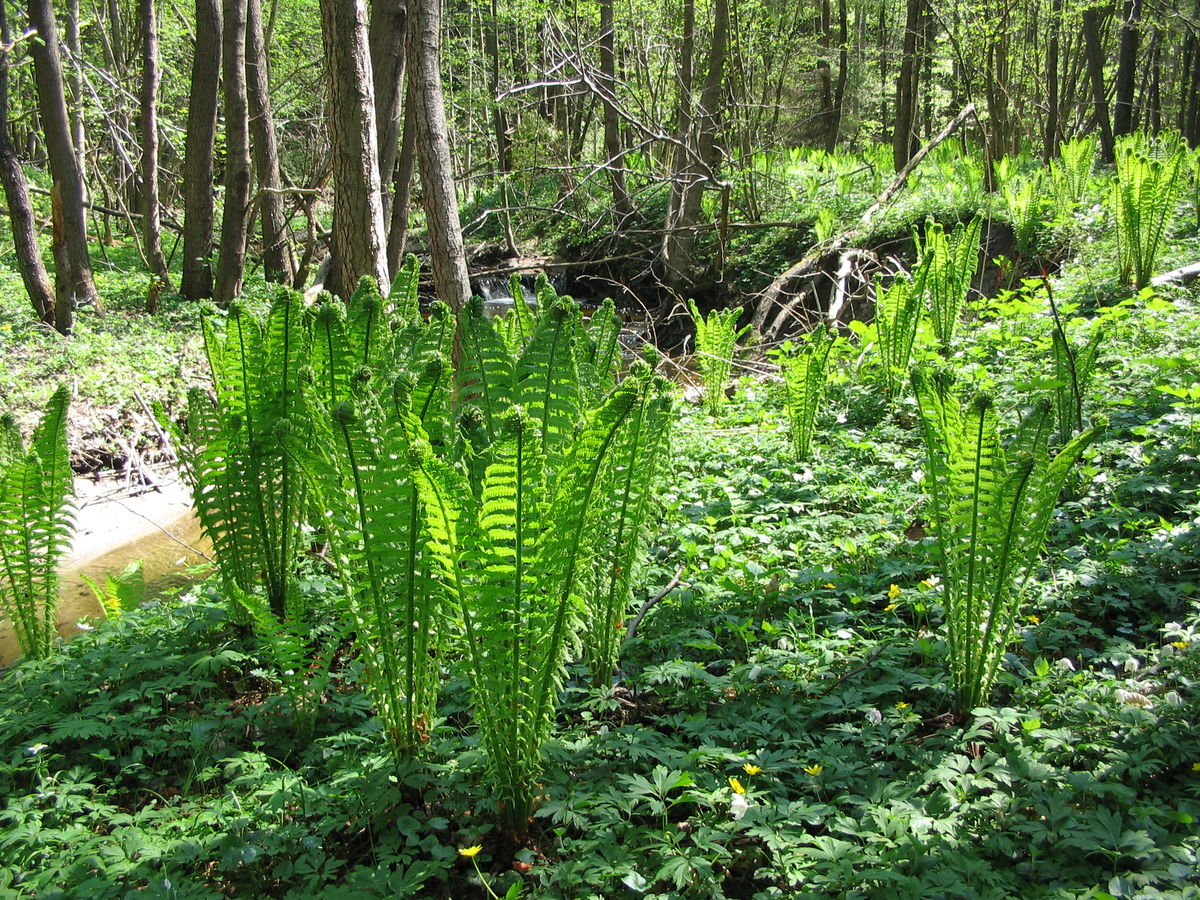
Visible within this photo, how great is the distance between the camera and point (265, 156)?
986 cm

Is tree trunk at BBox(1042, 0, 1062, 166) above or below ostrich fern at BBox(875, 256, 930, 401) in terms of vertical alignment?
above

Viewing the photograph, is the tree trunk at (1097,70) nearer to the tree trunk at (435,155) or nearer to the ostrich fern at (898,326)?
the ostrich fern at (898,326)

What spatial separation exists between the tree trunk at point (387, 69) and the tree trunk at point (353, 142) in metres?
0.93

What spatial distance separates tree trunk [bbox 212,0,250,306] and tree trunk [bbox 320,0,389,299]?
4499 millimetres

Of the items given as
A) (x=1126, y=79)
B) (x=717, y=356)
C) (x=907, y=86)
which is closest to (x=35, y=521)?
(x=717, y=356)

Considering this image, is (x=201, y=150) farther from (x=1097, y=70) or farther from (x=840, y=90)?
(x=840, y=90)

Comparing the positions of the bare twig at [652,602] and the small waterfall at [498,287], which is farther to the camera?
the small waterfall at [498,287]

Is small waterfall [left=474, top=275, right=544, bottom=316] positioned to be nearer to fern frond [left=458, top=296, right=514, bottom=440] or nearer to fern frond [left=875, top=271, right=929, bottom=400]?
fern frond [left=875, top=271, right=929, bottom=400]

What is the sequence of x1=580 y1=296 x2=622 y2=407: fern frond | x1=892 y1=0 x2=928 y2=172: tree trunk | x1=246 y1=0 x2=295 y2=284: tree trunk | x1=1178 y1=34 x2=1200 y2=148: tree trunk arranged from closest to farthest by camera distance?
x1=580 y1=296 x2=622 y2=407: fern frond, x1=246 y1=0 x2=295 y2=284: tree trunk, x1=892 y1=0 x2=928 y2=172: tree trunk, x1=1178 y1=34 x2=1200 y2=148: tree trunk

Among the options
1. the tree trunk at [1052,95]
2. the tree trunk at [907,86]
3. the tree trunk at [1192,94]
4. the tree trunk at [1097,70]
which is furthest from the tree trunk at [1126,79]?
Answer: the tree trunk at [1192,94]

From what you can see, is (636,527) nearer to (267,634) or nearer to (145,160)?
(267,634)

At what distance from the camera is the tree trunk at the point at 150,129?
8.94 m

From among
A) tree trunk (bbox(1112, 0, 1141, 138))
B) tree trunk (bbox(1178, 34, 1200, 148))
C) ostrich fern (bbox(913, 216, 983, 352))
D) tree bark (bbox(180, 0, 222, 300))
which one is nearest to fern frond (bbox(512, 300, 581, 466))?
ostrich fern (bbox(913, 216, 983, 352))

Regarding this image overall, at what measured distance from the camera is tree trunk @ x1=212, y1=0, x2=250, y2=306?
8.10 metres
